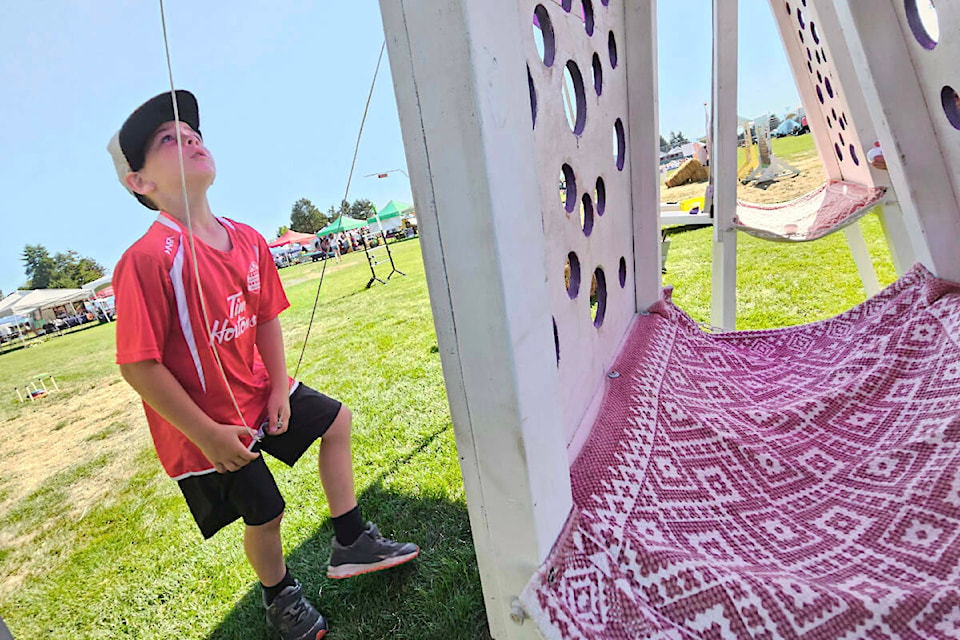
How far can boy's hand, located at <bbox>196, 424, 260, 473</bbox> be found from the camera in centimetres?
117

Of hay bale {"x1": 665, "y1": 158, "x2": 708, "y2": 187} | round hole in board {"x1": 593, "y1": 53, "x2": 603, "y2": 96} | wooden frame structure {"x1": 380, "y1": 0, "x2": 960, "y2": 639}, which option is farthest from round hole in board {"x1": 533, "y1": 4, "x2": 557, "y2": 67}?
hay bale {"x1": 665, "y1": 158, "x2": 708, "y2": 187}

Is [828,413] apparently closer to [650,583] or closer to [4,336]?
[650,583]

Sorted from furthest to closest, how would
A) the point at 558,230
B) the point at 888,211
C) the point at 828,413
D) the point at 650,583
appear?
the point at 888,211 < the point at 828,413 < the point at 558,230 < the point at 650,583

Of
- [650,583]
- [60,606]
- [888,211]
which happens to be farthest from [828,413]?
[60,606]

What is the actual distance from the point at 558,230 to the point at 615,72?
27.8 inches

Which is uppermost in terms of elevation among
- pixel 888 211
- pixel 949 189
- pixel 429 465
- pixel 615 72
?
pixel 615 72

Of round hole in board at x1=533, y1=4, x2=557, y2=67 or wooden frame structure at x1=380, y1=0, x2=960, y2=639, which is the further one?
round hole in board at x1=533, y1=4, x2=557, y2=67

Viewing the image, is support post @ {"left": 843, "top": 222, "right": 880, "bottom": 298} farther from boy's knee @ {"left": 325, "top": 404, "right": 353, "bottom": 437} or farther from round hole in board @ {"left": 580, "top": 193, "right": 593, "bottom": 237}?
boy's knee @ {"left": 325, "top": 404, "right": 353, "bottom": 437}

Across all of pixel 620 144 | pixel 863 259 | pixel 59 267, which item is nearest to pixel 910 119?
pixel 620 144

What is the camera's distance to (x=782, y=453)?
40.6 inches

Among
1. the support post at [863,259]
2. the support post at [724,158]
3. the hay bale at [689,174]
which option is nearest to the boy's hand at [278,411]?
the support post at [724,158]

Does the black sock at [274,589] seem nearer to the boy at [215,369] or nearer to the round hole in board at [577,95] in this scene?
the boy at [215,369]

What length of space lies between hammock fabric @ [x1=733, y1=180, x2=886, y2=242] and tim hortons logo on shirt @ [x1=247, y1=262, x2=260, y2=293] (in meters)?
2.03

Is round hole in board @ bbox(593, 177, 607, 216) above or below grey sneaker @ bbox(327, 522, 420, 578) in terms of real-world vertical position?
above
